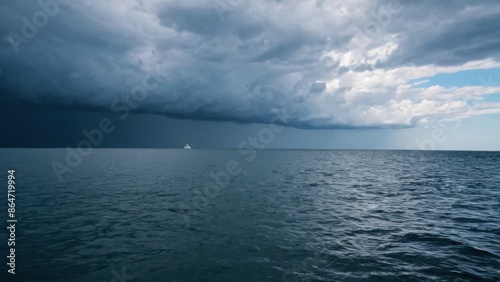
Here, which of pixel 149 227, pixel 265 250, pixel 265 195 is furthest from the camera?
pixel 265 195

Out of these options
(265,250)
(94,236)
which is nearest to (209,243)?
(265,250)

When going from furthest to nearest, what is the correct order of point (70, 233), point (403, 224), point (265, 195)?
point (265, 195) < point (403, 224) < point (70, 233)

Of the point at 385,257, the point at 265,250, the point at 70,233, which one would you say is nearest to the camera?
the point at 385,257

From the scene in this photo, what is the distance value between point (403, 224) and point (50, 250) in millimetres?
27813

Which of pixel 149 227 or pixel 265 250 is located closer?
pixel 265 250

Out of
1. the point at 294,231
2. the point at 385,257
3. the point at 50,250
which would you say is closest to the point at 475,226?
the point at 385,257

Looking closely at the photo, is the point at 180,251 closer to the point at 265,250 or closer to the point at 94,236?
the point at 265,250

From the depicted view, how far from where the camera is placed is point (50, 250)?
1706 centimetres

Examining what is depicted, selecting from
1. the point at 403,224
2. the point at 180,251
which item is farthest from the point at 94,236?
the point at 403,224

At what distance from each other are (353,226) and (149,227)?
17.8m

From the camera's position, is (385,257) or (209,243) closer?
(385,257)

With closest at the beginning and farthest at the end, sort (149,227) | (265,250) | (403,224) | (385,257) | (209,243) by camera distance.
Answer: (385,257) < (265,250) < (209,243) < (149,227) < (403,224)

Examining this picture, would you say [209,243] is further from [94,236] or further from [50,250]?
[50,250]

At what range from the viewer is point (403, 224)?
2423 centimetres
